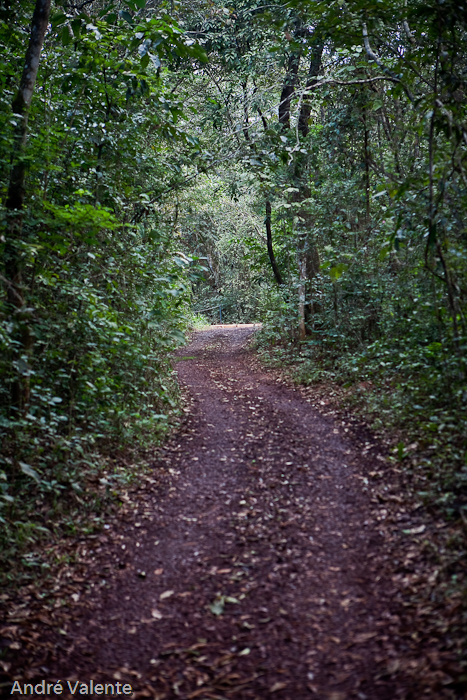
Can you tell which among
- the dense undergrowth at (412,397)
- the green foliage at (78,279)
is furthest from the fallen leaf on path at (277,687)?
the green foliage at (78,279)

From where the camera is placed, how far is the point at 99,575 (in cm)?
414

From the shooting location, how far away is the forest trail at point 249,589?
9.66ft

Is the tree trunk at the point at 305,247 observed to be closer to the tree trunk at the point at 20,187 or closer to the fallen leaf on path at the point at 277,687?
the tree trunk at the point at 20,187

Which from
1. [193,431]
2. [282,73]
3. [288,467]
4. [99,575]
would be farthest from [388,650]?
[282,73]

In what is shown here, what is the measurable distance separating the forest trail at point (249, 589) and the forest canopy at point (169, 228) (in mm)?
801

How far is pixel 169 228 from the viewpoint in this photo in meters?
8.95

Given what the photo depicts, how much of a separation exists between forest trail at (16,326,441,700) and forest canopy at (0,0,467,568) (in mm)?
801

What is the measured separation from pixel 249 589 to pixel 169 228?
22.3 feet

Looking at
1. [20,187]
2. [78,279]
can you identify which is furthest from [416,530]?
[20,187]

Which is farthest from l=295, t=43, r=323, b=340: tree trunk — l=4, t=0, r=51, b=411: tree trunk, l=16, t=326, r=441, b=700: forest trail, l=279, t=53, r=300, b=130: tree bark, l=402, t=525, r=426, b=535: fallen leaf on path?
l=402, t=525, r=426, b=535: fallen leaf on path

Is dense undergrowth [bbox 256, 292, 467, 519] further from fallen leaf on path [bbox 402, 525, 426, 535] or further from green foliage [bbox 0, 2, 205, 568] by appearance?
green foliage [bbox 0, 2, 205, 568]

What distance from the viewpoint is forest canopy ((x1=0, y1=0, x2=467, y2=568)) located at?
493 cm

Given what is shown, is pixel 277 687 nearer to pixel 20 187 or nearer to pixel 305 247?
pixel 20 187

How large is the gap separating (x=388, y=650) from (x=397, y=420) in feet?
11.4
